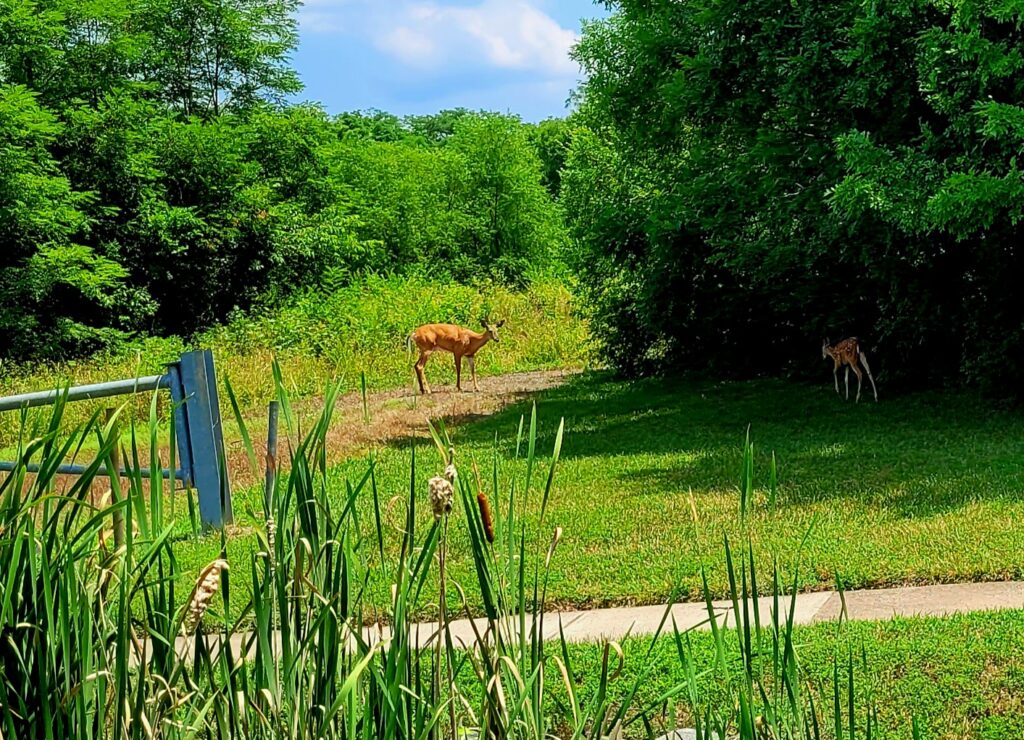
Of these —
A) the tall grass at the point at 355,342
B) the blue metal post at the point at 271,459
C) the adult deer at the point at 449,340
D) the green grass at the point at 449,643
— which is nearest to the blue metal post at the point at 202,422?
the green grass at the point at 449,643

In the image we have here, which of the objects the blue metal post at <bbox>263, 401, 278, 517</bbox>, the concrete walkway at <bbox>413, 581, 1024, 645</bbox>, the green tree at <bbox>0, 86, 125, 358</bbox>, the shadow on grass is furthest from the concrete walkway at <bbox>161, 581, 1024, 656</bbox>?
the green tree at <bbox>0, 86, 125, 358</bbox>

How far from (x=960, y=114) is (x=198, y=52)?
22.6 meters

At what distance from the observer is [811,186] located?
12336 mm

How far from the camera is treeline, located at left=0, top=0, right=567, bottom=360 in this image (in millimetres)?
23312


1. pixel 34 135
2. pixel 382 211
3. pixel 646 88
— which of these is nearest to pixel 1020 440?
pixel 646 88

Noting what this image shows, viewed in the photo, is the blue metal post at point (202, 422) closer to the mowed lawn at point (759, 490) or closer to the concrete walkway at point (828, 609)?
the mowed lawn at point (759, 490)

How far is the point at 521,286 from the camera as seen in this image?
1270 inches

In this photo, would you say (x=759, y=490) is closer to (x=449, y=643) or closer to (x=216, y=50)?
(x=449, y=643)

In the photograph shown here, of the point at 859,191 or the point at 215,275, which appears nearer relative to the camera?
the point at 859,191

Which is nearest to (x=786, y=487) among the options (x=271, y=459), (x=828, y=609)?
(x=828, y=609)

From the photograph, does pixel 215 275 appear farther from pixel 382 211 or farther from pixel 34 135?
pixel 382 211

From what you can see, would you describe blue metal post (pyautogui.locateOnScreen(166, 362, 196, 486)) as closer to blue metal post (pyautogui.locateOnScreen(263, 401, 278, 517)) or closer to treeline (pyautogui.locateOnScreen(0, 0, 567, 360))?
blue metal post (pyautogui.locateOnScreen(263, 401, 278, 517))

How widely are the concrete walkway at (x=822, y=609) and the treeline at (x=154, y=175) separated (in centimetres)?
1938

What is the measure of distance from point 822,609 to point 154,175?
22119 millimetres
